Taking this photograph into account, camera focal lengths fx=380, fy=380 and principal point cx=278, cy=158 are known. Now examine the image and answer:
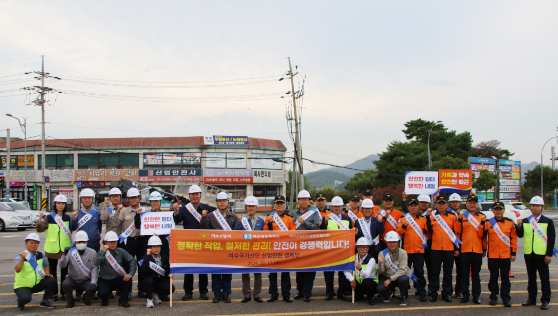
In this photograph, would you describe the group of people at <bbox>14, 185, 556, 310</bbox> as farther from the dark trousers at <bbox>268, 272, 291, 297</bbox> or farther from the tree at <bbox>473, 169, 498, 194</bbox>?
the tree at <bbox>473, 169, 498, 194</bbox>

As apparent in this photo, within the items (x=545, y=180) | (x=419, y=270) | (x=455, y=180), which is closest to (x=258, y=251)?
(x=419, y=270)

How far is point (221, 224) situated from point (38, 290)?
10.7 ft

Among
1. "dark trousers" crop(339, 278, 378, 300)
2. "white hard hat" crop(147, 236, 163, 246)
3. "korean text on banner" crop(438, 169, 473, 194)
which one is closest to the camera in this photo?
"dark trousers" crop(339, 278, 378, 300)

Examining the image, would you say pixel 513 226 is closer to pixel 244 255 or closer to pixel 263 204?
pixel 244 255

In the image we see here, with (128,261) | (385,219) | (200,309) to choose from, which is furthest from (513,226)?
(128,261)

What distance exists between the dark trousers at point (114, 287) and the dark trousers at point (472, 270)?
5906 millimetres

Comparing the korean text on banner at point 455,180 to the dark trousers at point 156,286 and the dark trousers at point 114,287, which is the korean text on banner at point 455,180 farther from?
the dark trousers at point 114,287

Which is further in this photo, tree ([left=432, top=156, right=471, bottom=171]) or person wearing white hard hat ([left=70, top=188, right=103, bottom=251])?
tree ([left=432, top=156, right=471, bottom=171])

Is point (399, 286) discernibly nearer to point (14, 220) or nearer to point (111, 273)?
point (111, 273)

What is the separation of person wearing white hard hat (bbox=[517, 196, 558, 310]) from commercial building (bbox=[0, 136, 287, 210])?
117ft

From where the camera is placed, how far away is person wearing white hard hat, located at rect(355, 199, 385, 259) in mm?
7180

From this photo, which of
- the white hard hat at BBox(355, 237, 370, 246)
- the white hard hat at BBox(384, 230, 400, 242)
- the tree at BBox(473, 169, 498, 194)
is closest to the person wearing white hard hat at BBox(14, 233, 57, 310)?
the white hard hat at BBox(355, 237, 370, 246)

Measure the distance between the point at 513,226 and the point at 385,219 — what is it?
2229 millimetres

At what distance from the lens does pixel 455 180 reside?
89.3 feet
